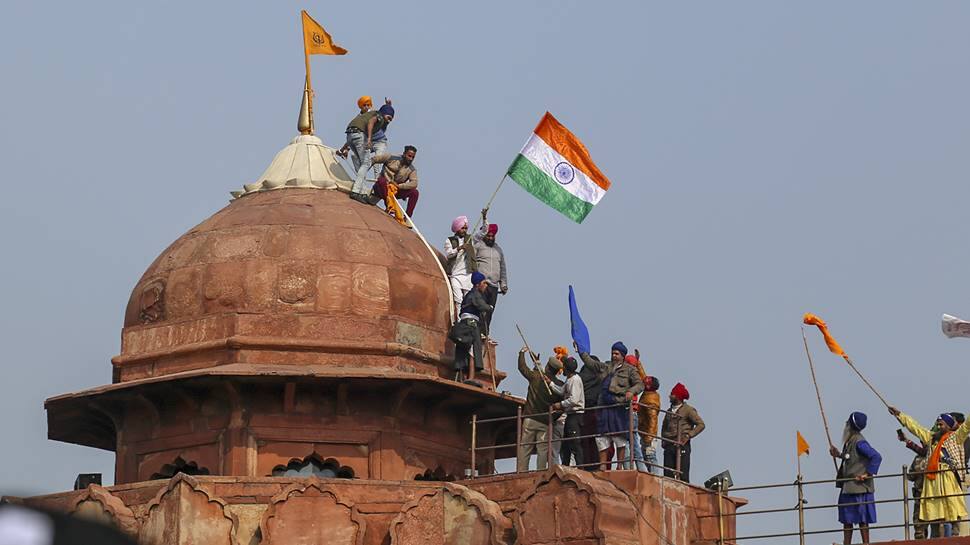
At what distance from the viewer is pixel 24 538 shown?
207 cm

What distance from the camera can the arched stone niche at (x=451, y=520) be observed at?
653 inches

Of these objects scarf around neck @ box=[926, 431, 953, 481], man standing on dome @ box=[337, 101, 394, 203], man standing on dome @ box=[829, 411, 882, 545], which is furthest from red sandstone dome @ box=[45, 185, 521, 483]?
scarf around neck @ box=[926, 431, 953, 481]

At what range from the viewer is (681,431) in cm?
1795

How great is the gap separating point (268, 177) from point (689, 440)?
23.8 ft

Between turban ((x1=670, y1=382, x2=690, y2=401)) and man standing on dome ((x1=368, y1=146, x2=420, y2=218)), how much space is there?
528 cm

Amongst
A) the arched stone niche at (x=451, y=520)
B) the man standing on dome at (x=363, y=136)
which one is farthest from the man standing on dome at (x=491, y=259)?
the arched stone niche at (x=451, y=520)

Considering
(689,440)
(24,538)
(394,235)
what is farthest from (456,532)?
(24,538)

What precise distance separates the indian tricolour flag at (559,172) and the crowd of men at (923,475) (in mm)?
5730

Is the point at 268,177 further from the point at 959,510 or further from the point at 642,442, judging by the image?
the point at 959,510

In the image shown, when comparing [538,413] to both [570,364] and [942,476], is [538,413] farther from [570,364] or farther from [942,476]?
[942,476]

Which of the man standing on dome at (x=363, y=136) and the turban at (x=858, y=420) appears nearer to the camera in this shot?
the turban at (x=858, y=420)

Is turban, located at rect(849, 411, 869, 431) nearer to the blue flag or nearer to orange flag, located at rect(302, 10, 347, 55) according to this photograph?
the blue flag

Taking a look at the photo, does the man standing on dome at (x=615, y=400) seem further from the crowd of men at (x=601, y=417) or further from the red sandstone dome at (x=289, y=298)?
the red sandstone dome at (x=289, y=298)

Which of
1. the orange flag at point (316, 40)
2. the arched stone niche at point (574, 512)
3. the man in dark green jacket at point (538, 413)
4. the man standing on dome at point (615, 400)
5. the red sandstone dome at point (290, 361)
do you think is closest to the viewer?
the arched stone niche at point (574, 512)
